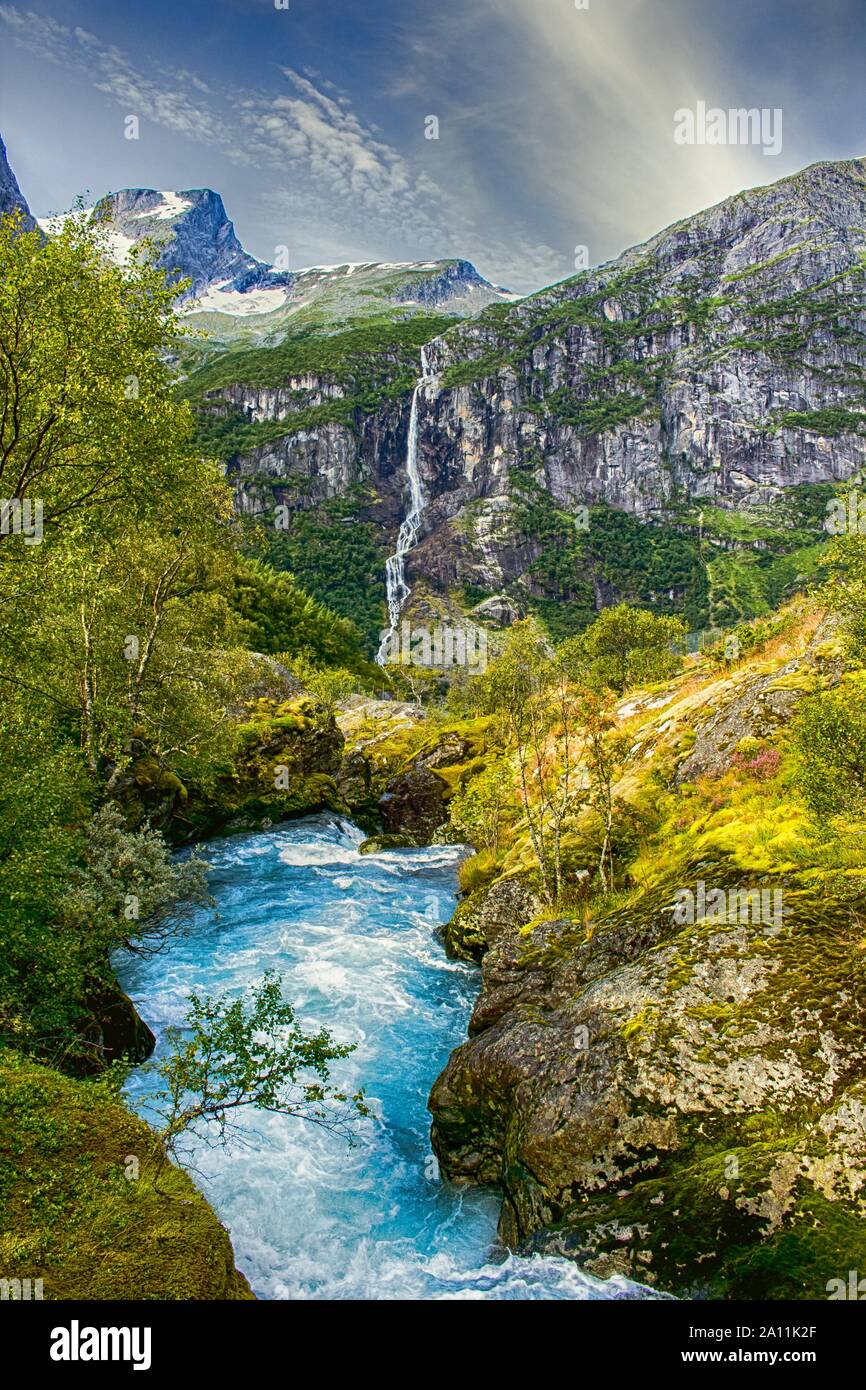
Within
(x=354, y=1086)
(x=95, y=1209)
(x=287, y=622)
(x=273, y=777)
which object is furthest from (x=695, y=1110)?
(x=287, y=622)

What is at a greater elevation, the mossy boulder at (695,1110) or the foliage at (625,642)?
the foliage at (625,642)

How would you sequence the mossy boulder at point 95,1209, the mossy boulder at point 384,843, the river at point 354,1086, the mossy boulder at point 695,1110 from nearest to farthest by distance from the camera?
the mossy boulder at point 95,1209 < the mossy boulder at point 695,1110 < the river at point 354,1086 < the mossy boulder at point 384,843

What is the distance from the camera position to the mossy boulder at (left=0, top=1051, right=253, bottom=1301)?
688 centimetres

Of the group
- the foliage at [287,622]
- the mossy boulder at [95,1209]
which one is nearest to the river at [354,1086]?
the mossy boulder at [95,1209]

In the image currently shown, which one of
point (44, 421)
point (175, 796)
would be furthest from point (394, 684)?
point (44, 421)

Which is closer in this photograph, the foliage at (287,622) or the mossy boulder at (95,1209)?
the mossy boulder at (95,1209)

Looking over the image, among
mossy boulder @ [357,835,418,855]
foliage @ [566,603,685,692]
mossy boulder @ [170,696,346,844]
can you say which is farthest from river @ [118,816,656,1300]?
foliage @ [566,603,685,692]

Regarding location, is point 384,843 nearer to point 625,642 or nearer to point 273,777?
point 273,777

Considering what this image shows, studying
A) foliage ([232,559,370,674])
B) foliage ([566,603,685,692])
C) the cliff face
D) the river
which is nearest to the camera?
the cliff face

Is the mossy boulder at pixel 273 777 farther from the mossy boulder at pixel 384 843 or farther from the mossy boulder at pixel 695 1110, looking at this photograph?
the mossy boulder at pixel 695 1110

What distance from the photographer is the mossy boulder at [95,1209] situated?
6.88 meters

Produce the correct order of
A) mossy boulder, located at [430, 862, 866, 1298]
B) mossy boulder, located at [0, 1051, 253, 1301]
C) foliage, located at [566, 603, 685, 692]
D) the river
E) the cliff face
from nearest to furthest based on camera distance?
mossy boulder, located at [0, 1051, 253, 1301], mossy boulder, located at [430, 862, 866, 1298], the cliff face, the river, foliage, located at [566, 603, 685, 692]

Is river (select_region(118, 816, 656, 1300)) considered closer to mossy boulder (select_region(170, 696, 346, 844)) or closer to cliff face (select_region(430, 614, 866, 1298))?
cliff face (select_region(430, 614, 866, 1298))

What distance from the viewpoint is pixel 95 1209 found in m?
7.63
